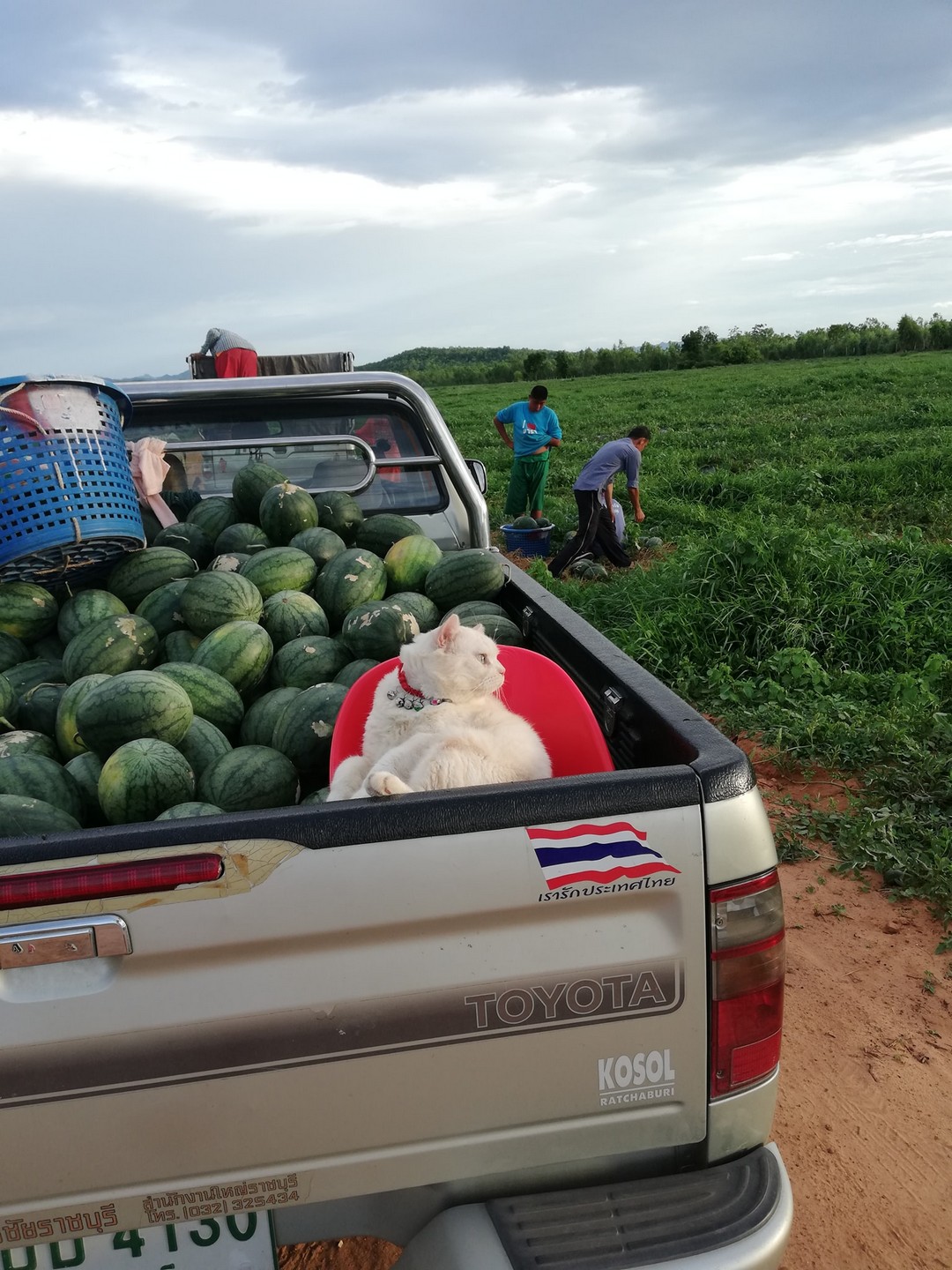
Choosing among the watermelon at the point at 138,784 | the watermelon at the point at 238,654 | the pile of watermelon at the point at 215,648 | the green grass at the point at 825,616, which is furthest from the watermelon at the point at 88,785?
the green grass at the point at 825,616

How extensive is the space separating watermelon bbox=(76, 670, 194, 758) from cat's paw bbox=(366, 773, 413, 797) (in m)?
1.16

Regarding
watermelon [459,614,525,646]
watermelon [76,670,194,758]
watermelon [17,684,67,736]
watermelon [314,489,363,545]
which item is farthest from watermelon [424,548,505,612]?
watermelon [17,684,67,736]

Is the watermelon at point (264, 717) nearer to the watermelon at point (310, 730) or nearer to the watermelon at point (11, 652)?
the watermelon at point (310, 730)

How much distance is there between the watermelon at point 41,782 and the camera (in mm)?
2430

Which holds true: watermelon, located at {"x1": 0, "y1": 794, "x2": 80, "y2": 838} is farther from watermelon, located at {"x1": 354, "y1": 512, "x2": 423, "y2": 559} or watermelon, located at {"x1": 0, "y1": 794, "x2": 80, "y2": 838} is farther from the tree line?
the tree line

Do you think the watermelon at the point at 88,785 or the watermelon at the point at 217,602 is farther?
the watermelon at the point at 217,602

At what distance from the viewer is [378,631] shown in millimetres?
3320

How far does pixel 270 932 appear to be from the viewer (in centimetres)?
148

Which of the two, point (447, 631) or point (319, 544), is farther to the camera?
point (319, 544)

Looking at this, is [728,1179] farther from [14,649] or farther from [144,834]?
[14,649]

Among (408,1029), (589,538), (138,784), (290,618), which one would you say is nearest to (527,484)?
(589,538)

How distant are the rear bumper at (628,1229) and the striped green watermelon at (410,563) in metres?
2.61

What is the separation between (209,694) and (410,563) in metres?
1.20

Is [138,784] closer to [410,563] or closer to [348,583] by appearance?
[348,583]
